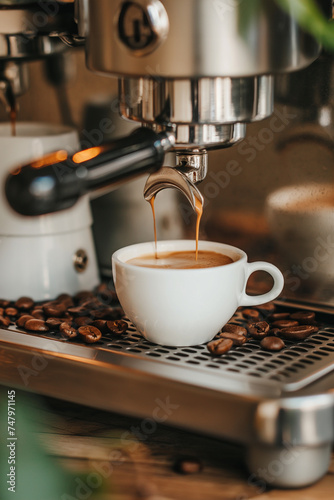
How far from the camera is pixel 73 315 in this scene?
0.67 m

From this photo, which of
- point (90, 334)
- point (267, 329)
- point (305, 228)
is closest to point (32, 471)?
point (90, 334)

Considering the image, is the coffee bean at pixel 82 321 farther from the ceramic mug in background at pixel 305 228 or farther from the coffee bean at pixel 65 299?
the ceramic mug in background at pixel 305 228

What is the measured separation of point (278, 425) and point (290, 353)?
0.10 m

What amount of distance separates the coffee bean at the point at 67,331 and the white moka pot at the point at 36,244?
4.7 inches

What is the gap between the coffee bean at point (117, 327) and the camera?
616 mm

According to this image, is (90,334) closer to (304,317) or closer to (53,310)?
(53,310)

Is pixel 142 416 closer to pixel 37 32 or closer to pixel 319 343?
pixel 319 343

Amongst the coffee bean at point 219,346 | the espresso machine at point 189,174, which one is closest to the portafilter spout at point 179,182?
the espresso machine at point 189,174

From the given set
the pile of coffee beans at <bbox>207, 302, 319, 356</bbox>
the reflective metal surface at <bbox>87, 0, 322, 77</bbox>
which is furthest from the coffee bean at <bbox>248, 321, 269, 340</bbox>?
the reflective metal surface at <bbox>87, 0, 322, 77</bbox>

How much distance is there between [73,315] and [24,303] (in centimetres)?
5

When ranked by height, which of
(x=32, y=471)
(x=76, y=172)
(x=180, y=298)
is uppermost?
(x=76, y=172)

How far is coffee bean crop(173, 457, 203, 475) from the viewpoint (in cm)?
53

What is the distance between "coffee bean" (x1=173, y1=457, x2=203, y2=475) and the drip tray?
3cm

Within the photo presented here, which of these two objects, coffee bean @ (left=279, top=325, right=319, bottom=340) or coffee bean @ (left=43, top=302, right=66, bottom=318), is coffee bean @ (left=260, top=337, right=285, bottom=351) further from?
coffee bean @ (left=43, top=302, right=66, bottom=318)
